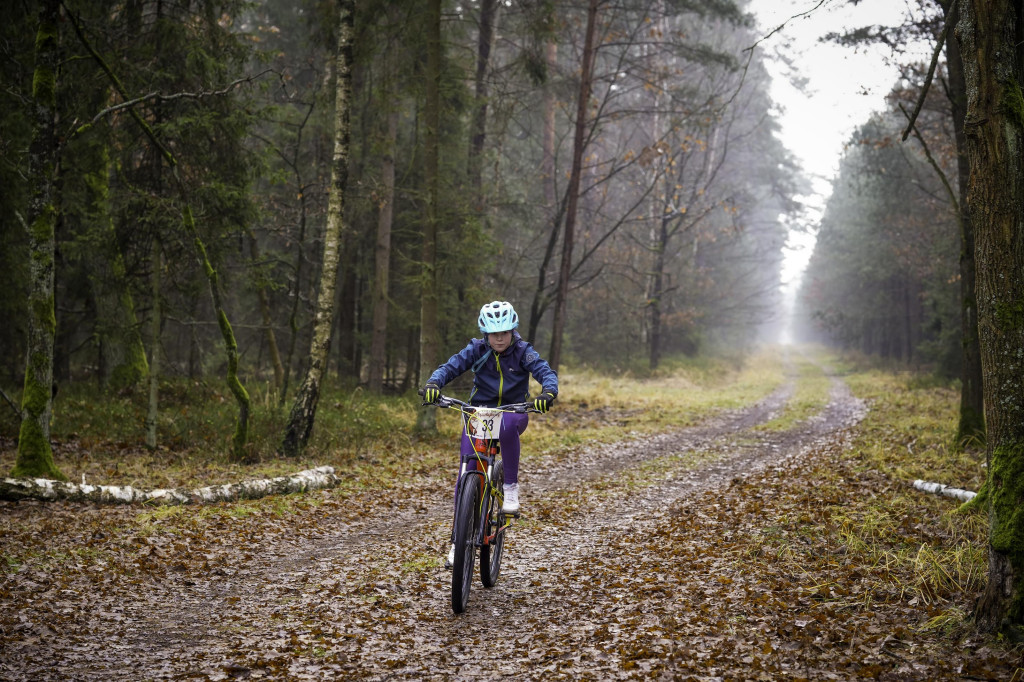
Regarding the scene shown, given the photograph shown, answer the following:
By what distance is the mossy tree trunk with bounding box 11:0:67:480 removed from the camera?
8.36m

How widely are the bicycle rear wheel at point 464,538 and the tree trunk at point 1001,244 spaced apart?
3523mm

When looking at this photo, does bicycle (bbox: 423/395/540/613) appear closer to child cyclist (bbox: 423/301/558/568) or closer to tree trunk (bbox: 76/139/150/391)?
child cyclist (bbox: 423/301/558/568)

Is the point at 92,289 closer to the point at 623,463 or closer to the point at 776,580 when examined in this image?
the point at 623,463

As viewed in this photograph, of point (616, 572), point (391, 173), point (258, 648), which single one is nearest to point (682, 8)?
point (391, 173)

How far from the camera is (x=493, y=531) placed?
20.3 feet

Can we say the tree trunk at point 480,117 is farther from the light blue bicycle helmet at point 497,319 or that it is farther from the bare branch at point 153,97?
the light blue bicycle helmet at point 497,319

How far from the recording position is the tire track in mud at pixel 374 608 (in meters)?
4.67

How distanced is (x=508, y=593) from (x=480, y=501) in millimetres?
1029

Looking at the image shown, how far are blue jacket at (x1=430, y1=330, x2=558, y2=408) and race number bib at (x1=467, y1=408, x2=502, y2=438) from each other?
0.25 meters

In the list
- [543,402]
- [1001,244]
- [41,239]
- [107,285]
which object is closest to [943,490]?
[1001,244]

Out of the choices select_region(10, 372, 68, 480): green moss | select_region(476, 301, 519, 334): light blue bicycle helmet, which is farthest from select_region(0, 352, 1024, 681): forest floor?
select_region(476, 301, 519, 334): light blue bicycle helmet

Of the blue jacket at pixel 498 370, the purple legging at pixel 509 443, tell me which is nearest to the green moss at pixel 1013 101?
the blue jacket at pixel 498 370

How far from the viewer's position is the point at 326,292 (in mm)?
11672

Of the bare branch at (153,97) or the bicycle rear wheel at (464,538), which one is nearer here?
the bicycle rear wheel at (464,538)
